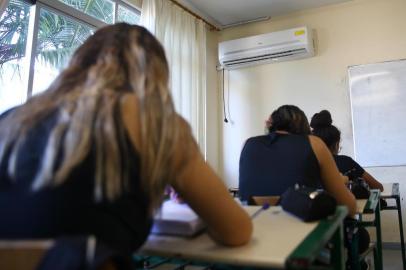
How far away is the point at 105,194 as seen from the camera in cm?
63

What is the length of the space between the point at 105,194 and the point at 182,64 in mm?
2959

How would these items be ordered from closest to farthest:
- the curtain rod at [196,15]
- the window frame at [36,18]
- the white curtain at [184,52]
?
the window frame at [36,18], the white curtain at [184,52], the curtain rod at [196,15]

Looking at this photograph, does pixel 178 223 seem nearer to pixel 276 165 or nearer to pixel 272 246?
pixel 272 246

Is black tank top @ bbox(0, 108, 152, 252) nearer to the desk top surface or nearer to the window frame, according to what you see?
the desk top surface

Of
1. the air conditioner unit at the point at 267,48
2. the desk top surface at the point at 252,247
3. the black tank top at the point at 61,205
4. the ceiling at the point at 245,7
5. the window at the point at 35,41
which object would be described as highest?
the ceiling at the point at 245,7

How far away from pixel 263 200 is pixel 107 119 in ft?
3.31

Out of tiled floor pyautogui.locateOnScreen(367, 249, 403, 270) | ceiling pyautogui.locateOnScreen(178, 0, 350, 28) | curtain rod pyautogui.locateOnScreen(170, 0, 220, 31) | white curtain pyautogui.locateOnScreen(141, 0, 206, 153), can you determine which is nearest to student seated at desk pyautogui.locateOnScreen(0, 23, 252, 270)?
tiled floor pyautogui.locateOnScreen(367, 249, 403, 270)

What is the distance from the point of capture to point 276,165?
1.59 meters

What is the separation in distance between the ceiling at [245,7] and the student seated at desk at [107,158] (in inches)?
117

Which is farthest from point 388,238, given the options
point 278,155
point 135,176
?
point 135,176

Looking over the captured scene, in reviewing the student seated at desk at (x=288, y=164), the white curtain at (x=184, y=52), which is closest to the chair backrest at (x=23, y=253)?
the student seated at desk at (x=288, y=164)

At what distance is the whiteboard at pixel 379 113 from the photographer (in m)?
3.20

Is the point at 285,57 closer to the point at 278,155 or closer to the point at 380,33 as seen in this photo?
the point at 380,33

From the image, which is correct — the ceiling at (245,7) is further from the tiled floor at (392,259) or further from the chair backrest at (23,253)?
the chair backrest at (23,253)
